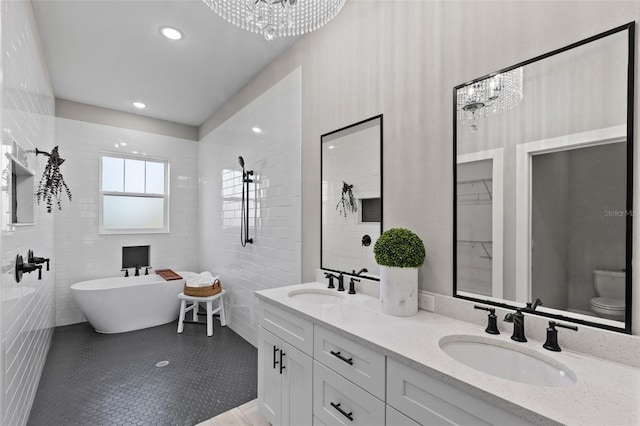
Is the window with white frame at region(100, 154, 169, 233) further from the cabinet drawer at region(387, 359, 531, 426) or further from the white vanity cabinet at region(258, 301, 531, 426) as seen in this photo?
the cabinet drawer at region(387, 359, 531, 426)

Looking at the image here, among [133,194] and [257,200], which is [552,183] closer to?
[257,200]

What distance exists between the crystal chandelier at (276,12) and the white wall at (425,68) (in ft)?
1.54

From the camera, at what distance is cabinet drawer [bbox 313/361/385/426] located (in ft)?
4.17

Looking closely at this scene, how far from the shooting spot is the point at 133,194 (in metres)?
4.65

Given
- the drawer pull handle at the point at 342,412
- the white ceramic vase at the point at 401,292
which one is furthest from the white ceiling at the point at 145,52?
the drawer pull handle at the point at 342,412

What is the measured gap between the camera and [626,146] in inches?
42.6

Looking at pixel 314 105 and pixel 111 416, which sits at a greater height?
pixel 314 105

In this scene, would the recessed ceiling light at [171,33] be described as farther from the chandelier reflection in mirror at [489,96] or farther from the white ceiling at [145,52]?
the chandelier reflection in mirror at [489,96]

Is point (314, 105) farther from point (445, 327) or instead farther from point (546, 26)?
point (445, 327)

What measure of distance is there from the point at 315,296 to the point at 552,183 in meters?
1.53

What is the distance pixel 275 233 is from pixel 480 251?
1973 millimetres

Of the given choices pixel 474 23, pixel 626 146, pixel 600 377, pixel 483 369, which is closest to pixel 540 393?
pixel 600 377

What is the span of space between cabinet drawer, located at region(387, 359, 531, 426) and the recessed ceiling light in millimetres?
2971

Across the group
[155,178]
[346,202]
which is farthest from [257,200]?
[155,178]
